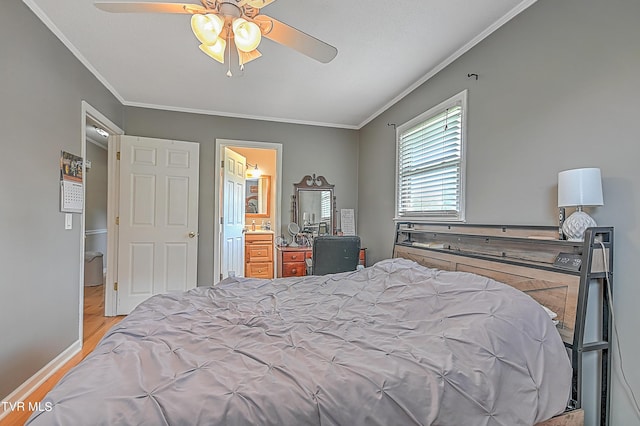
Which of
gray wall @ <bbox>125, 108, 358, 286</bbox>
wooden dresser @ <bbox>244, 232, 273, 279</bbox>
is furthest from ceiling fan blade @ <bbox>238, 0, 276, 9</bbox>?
wooden dresser @ <bbox>244, 232, 273, 279</bbox>

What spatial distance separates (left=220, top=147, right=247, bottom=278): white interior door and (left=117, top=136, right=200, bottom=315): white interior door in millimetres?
400

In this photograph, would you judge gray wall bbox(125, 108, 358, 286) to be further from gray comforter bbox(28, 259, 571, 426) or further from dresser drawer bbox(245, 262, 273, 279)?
gray comforter bbox(28, 259, 571, 426)

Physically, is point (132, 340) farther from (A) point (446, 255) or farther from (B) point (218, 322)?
(A) point (446, 255)

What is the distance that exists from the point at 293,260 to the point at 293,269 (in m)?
0.12

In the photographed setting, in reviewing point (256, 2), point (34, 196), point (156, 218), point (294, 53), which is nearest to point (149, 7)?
point (256, 2)

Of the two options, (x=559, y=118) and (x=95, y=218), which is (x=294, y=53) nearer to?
(x=559, y=118)

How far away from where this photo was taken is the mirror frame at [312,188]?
15.3 feet

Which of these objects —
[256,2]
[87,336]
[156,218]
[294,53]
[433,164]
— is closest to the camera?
[256,2]

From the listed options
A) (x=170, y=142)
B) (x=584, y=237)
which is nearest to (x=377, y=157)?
(x=170, y=142)

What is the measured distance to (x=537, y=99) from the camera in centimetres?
201

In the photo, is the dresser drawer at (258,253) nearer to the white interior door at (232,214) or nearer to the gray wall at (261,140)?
the white interior door at (232,214)

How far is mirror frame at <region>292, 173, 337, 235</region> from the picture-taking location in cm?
466

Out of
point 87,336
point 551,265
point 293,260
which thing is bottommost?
point 87,336

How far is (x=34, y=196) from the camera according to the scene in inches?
89.3
